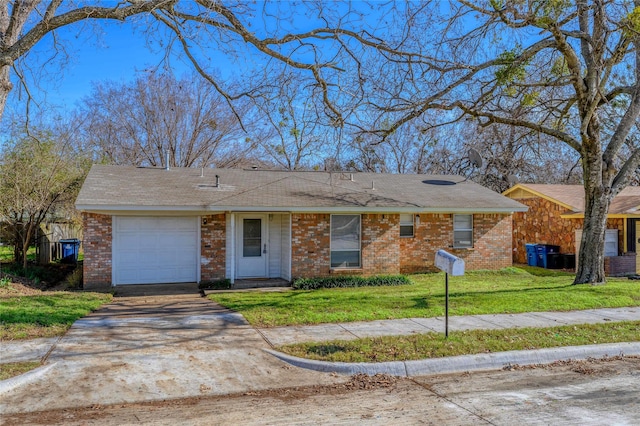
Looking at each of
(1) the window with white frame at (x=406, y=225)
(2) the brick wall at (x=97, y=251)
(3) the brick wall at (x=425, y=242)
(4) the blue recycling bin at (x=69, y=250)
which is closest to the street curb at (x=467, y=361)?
(2) the brick wall at (x=97, y=251)

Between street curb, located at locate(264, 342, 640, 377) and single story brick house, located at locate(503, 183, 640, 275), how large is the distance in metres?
11.9

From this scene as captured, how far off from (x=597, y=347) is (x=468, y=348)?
205cm

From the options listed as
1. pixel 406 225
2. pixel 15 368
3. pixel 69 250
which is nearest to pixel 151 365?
pixel 15 368

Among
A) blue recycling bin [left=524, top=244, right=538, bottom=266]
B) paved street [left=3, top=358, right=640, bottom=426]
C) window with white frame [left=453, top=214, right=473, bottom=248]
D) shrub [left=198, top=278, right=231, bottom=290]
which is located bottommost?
paved street [left=3, top=358, right=640, bottom=426]

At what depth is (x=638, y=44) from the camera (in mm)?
12094

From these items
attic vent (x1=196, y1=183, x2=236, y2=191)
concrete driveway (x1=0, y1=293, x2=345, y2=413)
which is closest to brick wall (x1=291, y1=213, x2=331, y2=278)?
attic vent (x1=196, y1=183, x2=236, y2=191)

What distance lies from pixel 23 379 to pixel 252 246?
10.2 metres

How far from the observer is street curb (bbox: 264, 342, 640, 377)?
651 cm

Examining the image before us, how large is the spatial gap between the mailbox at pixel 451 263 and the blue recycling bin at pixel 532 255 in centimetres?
1496

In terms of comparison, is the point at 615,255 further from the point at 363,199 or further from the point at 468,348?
the point at 468,348

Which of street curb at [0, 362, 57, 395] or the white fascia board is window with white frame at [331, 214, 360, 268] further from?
street curb at [0, 362, 57, 395]

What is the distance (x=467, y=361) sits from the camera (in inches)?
268

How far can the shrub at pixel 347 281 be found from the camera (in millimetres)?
14672

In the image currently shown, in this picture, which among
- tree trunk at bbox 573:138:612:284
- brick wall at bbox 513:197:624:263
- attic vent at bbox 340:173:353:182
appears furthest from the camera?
brick wall at bbox 513:197:624:263
